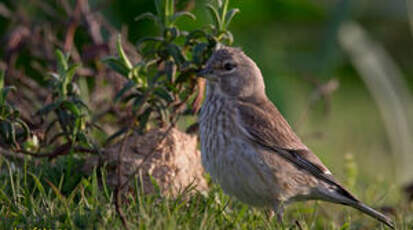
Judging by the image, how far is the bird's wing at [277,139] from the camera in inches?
183

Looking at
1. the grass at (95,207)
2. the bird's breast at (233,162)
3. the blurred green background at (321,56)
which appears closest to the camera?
the grass at (95,207)

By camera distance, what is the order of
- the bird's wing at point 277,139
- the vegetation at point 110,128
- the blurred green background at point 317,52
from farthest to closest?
the blurred green background at point 317,52
the bird's wing at point 277,139
the vegetation at point 110,128

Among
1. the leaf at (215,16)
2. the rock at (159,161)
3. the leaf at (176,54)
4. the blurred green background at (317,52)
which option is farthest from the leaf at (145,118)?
the blurred green background at (317,52)

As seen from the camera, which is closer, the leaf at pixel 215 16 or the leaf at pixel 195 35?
the leaf at pixel 215 16

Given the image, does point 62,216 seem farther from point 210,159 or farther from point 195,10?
point 195,10

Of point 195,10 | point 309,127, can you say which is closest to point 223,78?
point 195,10

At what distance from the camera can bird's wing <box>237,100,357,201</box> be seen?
4.65m

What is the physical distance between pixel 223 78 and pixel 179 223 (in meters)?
1.30

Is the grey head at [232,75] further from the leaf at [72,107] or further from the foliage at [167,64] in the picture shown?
the leaf at [72,107]

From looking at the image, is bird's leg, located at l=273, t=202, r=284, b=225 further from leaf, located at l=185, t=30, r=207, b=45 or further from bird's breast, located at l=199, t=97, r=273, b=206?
leaf, located at l=185, t=30, r=207, b=45

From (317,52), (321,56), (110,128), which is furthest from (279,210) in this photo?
(317,52)

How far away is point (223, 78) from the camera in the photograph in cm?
483

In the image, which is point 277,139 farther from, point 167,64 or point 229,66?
point 167,64

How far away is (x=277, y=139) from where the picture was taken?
186 inches
